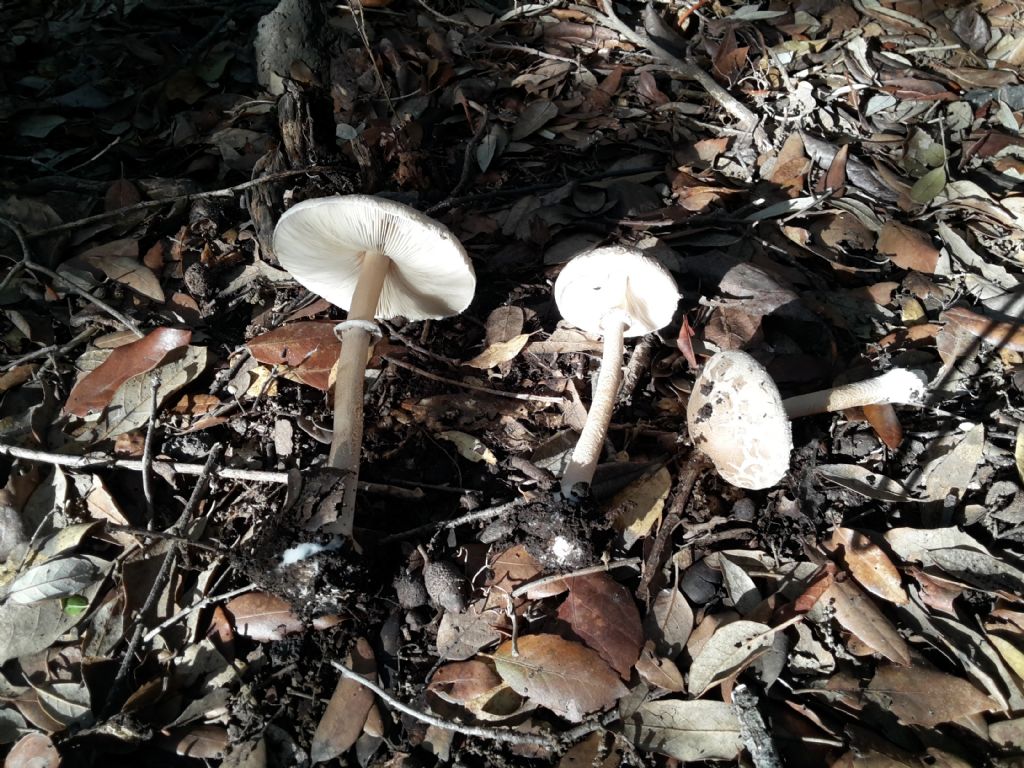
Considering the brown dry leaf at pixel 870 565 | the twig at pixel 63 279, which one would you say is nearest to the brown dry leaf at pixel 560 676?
the brown dry leaf at pixel 870 565

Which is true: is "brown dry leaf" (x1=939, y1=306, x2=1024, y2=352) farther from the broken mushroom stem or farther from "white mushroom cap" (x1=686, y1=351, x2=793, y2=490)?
the broken mushroom stem

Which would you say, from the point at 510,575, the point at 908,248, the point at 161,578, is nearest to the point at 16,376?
the point at 161,578

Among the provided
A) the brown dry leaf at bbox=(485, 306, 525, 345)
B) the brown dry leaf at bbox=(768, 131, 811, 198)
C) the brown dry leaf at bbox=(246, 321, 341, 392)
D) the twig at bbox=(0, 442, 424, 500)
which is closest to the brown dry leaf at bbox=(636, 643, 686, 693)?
the twig at bbox=(0, 442, 424, 500)

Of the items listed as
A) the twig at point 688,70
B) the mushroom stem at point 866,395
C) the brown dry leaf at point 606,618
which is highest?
the twig at point 688,70

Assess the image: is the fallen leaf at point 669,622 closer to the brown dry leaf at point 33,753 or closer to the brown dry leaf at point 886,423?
the brown dry leaf at point 886,423

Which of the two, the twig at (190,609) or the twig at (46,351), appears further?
the twig at (46,351)

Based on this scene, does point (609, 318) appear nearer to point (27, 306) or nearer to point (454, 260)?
point (454, 260)
